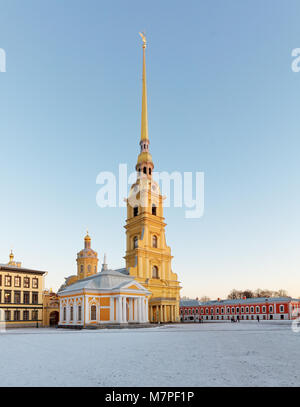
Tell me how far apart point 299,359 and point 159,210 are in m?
51.6

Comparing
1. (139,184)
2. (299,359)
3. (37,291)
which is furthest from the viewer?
(139,184)

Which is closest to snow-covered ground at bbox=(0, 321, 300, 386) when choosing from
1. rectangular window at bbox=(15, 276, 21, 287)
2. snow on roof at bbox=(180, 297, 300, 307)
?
rectangular window at bbox=(15, 276, 21, 287)

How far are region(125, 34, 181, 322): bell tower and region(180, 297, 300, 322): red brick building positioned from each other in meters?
27.2

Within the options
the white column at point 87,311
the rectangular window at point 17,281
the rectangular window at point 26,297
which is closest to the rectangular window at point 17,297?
the rectangular window at point 26,297

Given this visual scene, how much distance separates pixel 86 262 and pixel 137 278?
78.4 ft

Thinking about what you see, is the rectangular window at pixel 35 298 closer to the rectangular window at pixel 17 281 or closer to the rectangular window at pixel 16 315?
the rectangular window at pixel 16 315

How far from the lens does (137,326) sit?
41.8 metres

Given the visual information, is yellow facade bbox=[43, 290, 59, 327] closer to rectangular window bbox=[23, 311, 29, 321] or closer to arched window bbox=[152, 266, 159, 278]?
rectangular window bbox=[23, 311, 29, 321]

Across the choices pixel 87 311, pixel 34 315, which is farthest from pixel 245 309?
pixel 87 311

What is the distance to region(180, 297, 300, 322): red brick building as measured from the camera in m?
83.6

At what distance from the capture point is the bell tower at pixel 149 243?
56.5m

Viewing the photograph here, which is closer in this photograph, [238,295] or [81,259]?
[81,259]

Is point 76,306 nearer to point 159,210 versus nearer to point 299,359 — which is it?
point 159,210
